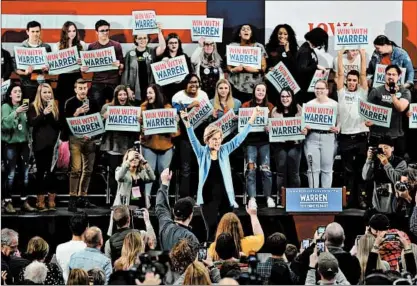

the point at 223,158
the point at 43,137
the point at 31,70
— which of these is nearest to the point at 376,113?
the point at 223,158

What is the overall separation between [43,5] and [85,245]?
2.04 m

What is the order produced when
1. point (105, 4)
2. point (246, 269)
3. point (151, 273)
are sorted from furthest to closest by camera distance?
point (105, 4) → point (246, 269) → point (151, 273)

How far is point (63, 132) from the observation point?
8.87m

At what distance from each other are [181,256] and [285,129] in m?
1.42

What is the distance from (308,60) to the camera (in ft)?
28.9

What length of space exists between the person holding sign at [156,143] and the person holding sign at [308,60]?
1090 mm

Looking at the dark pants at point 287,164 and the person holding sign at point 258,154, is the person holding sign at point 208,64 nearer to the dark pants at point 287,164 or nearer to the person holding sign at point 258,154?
the person holding sign at point 258,154

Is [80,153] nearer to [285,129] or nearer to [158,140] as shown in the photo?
[158,140]

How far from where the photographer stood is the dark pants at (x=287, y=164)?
28.9 feet

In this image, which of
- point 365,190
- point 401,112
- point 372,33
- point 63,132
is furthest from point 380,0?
point 63,132

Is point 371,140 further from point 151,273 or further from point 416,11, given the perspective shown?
point 151,273

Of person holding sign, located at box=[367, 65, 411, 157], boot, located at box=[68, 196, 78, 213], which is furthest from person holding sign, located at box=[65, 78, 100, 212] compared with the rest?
person holding sign, located at box=[367, 65, 411, 157]

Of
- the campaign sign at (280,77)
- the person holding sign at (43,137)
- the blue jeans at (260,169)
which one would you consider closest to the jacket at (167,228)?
the blue jeans at (260,169)

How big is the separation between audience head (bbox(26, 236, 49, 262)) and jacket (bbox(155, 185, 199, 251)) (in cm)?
93
